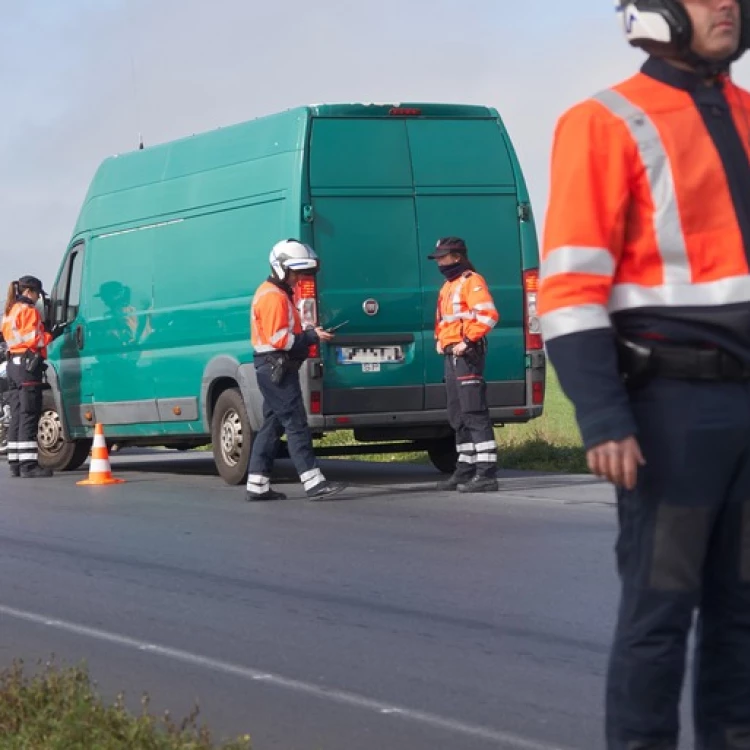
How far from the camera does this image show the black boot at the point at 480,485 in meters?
13.9

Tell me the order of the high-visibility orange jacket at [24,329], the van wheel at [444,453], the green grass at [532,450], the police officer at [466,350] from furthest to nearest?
the high-visibility orange jacket at [24,329] → the green grass at [532,450] → the van wheel at [444,453] → the police officer at [466,350]

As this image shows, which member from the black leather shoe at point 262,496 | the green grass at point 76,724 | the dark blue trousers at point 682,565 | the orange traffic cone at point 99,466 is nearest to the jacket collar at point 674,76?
the dark blue trousers at point 682,565

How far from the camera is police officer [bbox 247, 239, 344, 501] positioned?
13344mm

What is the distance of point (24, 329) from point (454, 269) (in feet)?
17.9

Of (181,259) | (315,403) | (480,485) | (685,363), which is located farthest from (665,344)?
(181,259)

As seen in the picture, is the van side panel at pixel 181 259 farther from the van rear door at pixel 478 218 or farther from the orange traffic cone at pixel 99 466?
the van rear door at pixel 478 218

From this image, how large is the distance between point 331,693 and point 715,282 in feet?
9.37

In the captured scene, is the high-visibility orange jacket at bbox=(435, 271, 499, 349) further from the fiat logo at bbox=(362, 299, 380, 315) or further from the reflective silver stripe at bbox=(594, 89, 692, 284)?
the reflective silver stripe at bbox=(594, 89, 692, 284)

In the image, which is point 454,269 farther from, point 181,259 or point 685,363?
point 685,363

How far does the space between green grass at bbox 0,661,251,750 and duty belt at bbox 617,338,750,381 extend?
172cm

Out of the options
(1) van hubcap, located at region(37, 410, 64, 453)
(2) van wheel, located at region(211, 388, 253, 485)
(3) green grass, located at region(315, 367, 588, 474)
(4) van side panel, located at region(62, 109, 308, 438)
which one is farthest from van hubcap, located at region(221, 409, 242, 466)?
(1) van hubcap, located at region(37, 410, 64, 453)

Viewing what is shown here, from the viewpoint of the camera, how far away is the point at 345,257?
1420 cm

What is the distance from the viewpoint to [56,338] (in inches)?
694

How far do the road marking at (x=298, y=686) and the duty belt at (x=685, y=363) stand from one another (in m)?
1.87
